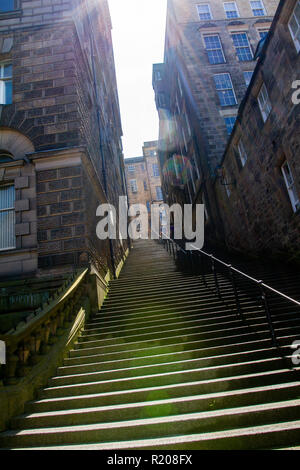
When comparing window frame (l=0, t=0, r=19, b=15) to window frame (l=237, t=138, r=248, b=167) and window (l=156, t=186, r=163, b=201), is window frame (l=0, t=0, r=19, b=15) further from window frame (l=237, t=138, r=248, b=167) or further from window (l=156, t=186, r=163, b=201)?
window (l=156, t=186, r=163, b=201)

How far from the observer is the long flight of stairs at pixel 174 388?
3.33 meters

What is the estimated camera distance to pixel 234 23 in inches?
861

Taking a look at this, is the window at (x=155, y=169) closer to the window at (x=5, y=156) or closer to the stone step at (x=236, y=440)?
the window at (x=5, y=156)

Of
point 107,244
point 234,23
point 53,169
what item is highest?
point 234,23

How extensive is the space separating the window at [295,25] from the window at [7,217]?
9.46m

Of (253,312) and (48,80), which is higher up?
(48,80)

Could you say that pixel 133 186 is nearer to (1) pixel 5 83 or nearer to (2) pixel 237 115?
(2) pixel 237 115

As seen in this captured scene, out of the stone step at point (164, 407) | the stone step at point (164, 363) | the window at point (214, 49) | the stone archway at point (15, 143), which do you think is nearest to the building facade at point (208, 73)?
the window at point (214, 49)

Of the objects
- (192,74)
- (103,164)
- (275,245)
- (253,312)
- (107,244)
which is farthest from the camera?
(192,74)

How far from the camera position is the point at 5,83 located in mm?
10062

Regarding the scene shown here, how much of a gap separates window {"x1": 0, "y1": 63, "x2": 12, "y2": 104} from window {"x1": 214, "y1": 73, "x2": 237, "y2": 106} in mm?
13910
